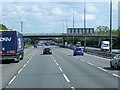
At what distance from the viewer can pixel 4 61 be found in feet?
140

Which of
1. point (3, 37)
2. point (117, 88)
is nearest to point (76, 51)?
point (3, 37)

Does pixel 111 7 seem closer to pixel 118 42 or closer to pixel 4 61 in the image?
pixel 4 61

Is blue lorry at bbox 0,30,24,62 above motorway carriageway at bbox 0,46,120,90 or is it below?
above

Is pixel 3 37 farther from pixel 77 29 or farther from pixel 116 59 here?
pixel 77 29

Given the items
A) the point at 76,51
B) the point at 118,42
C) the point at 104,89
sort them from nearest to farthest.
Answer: the point at 104,89 → the point at 76,51 → the point at 118,42

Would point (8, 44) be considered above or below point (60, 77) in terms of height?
above

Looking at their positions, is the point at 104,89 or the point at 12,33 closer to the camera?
the point at 104,89

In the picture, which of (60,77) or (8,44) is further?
(8,44)

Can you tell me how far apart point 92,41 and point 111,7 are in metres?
136

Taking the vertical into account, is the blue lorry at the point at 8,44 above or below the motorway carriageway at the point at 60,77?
above

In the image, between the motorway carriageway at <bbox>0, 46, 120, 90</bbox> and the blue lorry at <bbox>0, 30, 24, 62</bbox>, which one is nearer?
the motorway carriageway at <bbox>0, 46, 120, 90</bbox>

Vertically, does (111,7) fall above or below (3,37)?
above

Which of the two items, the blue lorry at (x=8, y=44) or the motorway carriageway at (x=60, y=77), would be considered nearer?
the motorway carriageway at (x=60, y=77)

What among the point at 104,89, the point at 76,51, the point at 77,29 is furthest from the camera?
the point at 77,29
